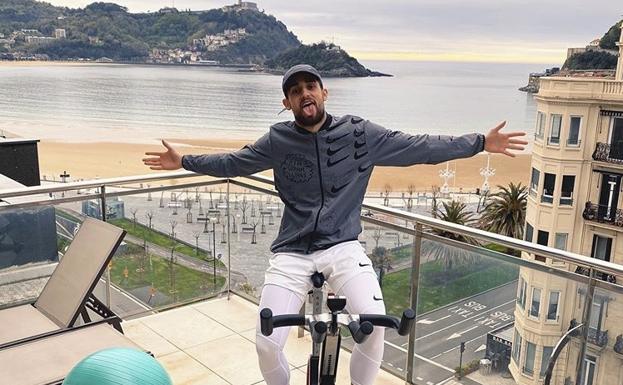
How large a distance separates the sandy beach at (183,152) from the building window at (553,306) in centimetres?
2998

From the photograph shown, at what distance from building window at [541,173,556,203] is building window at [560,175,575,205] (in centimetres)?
54

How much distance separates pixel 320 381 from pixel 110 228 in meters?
2.06

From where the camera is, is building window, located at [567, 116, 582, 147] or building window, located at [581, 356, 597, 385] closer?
building window, located at [581, 356, 597, 385]

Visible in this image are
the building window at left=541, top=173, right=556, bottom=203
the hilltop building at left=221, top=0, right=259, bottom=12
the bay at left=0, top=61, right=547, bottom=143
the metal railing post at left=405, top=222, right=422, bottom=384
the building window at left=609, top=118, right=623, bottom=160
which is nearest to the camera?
the metal railing post at left=405, top=222, right=422, bottom=384

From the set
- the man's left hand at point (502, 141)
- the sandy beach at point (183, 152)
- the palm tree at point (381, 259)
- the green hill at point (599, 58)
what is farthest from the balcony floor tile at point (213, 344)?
the green hill at point (599, 58)

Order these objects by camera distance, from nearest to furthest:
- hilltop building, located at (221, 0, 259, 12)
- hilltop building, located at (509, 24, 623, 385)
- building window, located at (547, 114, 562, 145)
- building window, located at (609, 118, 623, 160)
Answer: hilltop building, located at (509, 24, 623, 385), building window, located at (609, 118, 623, 160), building window, located at (547, 114, 562, 145), hilltop building, located at (221, 0, 259, 12)

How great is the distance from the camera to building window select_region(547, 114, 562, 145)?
29.7 m

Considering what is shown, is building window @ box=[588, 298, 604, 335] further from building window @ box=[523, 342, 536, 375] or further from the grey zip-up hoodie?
the grey zip-up hoodie

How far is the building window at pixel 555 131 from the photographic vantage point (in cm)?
2966

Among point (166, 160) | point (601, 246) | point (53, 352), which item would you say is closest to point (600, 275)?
point (166, 160)

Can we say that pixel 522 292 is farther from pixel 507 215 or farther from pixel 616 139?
pixel 616 139

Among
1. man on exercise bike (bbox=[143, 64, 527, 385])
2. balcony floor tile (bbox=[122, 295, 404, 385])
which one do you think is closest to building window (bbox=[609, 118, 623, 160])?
balcony floor tile (bbox=[122, 295, 404, 385])

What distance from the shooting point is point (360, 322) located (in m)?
1.79

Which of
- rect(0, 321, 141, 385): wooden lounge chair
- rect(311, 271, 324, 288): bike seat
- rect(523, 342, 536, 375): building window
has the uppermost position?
rect(311, 271, 324, 288): bike seat
